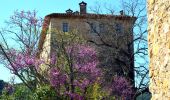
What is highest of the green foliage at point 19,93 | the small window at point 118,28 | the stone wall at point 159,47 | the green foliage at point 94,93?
the small window at point 118,28

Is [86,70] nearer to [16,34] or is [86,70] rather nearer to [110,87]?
[110,87]

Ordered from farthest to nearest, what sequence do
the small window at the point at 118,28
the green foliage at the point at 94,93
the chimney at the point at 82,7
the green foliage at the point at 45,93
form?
the chimney at the point at 82,7 → the small window at the point at 118,28 → the green foliage at the point at 94,93 → the green foliage at the point at 45,93

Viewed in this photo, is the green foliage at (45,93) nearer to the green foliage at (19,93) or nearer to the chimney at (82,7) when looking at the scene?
the green foliage at (19,93)

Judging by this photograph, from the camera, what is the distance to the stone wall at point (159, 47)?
12.0ft

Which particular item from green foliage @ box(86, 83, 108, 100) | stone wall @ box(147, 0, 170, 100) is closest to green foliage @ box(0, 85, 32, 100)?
green foliage @ box(86, 83, 108, 100)

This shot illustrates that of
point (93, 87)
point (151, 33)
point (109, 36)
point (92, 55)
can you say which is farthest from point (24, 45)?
point (151, 33)

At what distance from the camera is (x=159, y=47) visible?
3.82 m

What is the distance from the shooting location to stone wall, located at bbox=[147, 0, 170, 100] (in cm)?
366

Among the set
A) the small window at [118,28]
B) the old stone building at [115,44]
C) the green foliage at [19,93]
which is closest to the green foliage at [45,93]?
the green foliage at [19,93]

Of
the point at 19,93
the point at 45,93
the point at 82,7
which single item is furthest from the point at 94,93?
the point at 82,7

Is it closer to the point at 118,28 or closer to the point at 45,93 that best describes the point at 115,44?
the point at 118,28

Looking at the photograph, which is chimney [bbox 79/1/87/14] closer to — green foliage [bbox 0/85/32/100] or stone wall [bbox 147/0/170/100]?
green foliage [bbox 0/85/32/100]

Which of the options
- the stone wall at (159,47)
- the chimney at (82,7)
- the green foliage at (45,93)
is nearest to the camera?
the stone wall at (159,47)

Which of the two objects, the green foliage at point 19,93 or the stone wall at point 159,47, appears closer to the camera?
the stone wall at point 159,47
